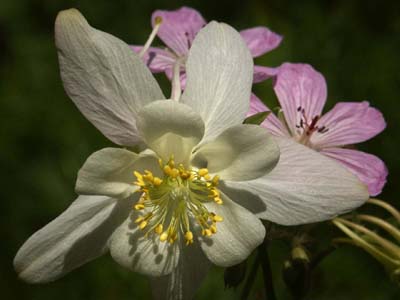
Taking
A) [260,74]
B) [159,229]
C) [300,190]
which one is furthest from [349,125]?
[159,229]

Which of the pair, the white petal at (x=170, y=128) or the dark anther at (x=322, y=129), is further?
the dark anther at (x=322, y=129)

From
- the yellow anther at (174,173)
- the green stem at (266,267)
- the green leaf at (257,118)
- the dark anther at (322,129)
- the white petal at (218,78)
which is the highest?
the white petal at (218,78)

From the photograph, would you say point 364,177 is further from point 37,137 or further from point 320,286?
point 37,137

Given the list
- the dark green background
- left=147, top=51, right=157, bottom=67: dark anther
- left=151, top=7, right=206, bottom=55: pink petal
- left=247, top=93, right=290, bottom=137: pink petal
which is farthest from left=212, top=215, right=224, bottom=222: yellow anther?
the dark green background

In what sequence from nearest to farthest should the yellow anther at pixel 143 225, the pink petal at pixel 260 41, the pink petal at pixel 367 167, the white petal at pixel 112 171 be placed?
the white petal at pixel 112 171
the yellow anther at pixel 143 225
the pink petal at pixel 367 167
the pink petal at pixel 260 41

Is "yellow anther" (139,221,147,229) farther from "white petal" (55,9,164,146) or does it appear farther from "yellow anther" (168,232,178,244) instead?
"white petal" (55,9,164,146)

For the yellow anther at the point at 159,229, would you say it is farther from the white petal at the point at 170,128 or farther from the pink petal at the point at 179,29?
the pink petal at the point at 179,29

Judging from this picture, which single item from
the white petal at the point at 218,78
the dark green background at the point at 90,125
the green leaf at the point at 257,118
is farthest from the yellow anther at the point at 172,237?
the dark green background at the point at 90,125
